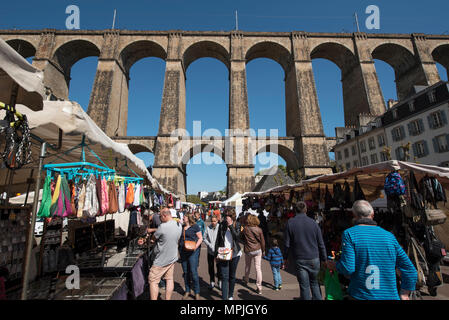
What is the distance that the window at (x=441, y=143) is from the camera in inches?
648

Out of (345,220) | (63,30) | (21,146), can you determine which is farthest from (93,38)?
(345,220)

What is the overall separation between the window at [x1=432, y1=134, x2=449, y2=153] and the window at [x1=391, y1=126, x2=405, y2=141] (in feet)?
9.55

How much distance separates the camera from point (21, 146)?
2398mm

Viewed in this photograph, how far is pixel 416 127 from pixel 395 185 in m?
21.0

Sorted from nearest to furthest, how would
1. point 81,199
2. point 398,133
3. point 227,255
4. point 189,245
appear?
point 81,199, point 227,255, point 189,245, point 398,133

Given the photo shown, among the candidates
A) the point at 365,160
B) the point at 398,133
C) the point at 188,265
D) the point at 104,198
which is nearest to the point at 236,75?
the point at 398,133

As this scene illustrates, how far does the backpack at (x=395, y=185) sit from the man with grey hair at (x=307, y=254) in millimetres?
1994

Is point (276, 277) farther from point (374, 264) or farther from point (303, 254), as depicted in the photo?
point (374, 264)

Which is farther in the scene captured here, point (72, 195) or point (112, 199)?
point (112, 199)

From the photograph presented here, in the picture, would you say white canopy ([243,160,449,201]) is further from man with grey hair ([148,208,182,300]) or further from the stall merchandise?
the stall merchandise

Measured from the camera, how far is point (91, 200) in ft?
11.4

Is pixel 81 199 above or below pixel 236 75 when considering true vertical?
below

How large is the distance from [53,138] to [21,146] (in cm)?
89

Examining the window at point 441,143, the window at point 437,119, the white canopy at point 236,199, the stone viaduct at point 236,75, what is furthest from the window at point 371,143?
the white canopy at point 236,199
